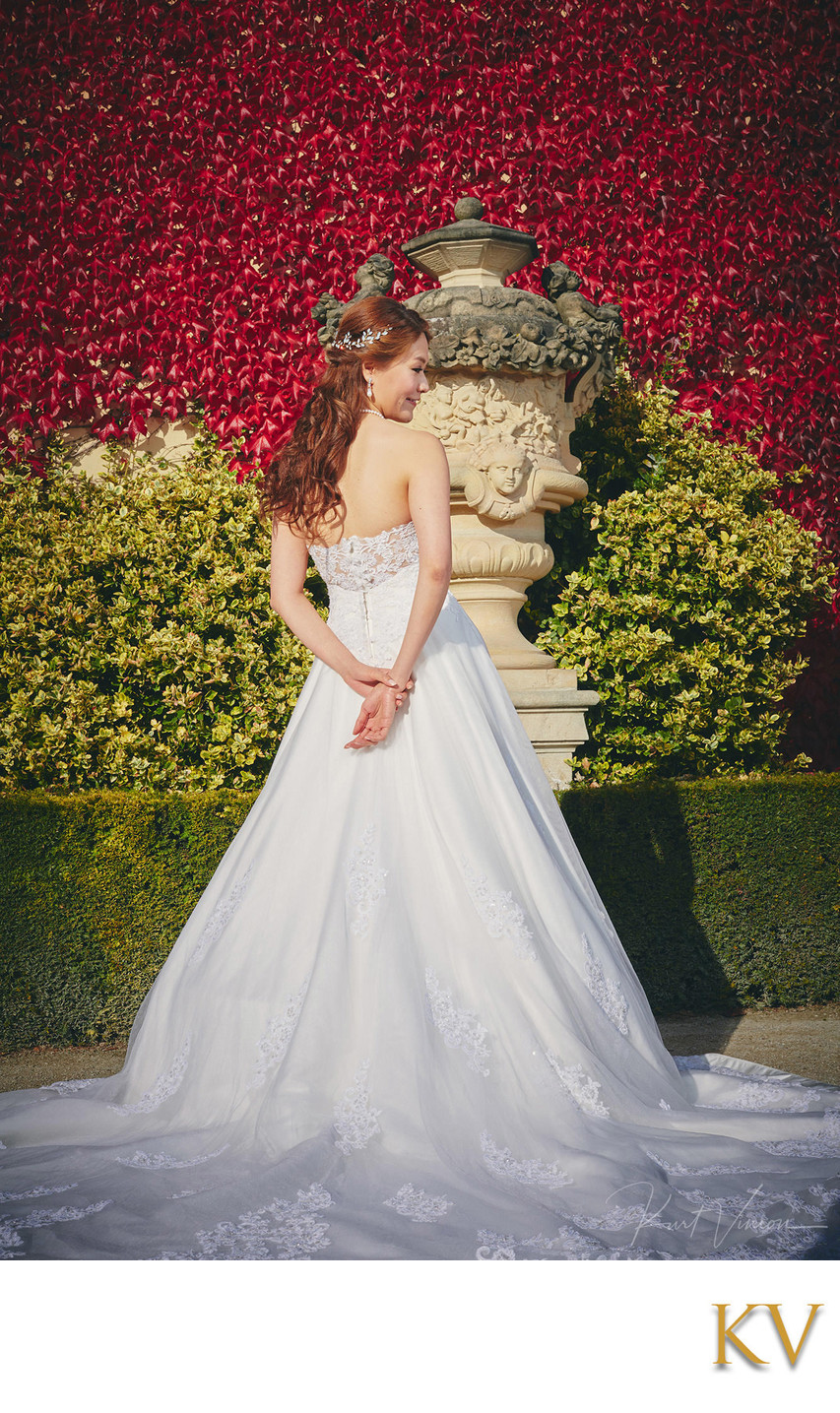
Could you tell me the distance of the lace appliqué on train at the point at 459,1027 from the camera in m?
2.45

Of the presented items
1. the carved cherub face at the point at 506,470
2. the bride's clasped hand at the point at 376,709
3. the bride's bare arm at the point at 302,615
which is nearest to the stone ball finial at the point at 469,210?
the carved cherub face at the point at 506,470

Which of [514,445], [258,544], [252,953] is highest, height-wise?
[514,445]

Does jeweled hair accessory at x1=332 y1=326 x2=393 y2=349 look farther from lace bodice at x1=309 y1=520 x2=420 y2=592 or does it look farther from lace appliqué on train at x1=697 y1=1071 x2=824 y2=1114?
lace appliqué on train at x1=697 y1=1071 x2=824 y2=1114

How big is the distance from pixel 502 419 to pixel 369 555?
2321 millimetres

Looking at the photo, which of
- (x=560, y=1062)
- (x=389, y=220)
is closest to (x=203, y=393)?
(x=389, y=220)

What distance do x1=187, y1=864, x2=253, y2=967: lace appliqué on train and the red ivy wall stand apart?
14.7 feet

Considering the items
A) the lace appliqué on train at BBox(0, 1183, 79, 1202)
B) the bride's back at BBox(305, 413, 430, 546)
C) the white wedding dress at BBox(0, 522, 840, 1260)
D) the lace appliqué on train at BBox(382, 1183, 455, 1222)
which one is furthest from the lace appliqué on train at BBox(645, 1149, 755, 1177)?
the bride's back at BBox(305, 413, 430, 546)

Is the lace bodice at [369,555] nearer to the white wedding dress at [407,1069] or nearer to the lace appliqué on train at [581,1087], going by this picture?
the white wedding dress at [407,1069]

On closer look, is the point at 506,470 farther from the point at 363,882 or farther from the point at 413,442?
the point at 363,882

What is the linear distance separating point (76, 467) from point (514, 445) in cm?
342

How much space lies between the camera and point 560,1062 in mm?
2500

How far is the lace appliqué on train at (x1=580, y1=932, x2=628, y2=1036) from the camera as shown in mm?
2701

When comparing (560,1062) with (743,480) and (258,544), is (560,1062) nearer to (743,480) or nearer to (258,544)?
(258,544)
